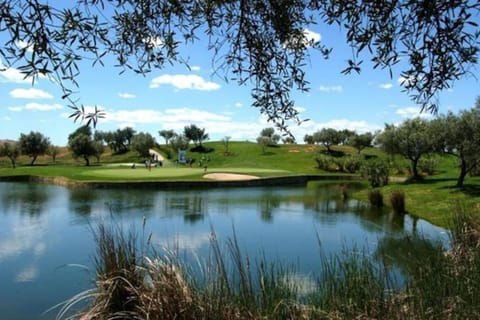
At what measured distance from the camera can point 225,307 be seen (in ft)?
14.2

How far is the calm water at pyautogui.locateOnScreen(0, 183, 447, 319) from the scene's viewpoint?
31.2 ft

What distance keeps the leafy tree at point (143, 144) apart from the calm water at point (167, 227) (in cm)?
4101

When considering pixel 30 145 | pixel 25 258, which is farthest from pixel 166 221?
pixel 30 145

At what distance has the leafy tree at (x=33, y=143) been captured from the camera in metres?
67.6

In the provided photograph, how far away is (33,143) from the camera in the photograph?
224ft

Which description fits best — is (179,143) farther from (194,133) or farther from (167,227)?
(167,227)

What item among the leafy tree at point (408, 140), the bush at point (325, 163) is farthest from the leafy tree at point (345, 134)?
the leafy tree at point (408, 140)

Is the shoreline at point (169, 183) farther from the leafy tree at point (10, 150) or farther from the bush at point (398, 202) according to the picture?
the leafy tree at point (10, 150)

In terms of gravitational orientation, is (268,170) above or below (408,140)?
below

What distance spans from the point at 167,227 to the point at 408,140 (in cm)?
2380

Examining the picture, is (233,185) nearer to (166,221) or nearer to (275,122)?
(166,221)

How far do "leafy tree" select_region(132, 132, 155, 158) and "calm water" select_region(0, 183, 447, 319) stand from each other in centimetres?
4101

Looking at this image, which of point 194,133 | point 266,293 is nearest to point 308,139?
point 194,133

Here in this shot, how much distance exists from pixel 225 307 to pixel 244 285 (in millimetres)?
274
